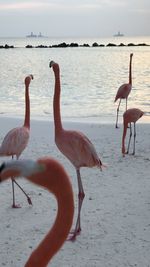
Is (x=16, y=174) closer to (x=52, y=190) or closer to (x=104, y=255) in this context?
(x=52, y=190)

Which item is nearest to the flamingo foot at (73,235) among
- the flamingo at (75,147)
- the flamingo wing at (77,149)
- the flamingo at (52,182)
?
the flamingo at (75,147)

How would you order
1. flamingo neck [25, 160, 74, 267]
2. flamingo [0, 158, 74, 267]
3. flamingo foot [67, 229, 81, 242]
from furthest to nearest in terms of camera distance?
1. flamingo foot [67, 229, 81, 242]
2. flamingo neck [25, 160, 74, 267]
3. flamingo [0, 158, 74, 267]

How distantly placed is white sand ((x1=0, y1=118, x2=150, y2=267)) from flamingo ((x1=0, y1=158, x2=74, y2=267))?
2524 millimetres

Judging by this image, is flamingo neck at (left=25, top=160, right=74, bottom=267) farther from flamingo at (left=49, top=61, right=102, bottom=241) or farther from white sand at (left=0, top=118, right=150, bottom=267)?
flamingo at (left=49, top=61, right=102, bottom=241)

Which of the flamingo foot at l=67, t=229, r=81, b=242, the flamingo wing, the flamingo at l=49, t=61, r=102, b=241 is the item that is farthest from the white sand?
the flamingo wing

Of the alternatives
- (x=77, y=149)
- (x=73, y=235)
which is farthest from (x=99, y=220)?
(x=77, y=149)

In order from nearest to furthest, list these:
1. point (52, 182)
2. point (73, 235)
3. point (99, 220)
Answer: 1. point (52, 182)
2. point (73, 235)
3. point (99, 220)

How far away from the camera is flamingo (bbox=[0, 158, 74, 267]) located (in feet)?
5.24

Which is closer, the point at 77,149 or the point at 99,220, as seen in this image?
the point at 77,149

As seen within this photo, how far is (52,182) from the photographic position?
1.71 m

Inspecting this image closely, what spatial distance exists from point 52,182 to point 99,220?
11.9 ft

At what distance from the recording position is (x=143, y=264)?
426cm

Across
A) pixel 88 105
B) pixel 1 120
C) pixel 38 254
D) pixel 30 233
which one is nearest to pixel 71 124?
pixel 1 120

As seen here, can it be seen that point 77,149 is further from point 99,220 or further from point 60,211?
point 60,211
